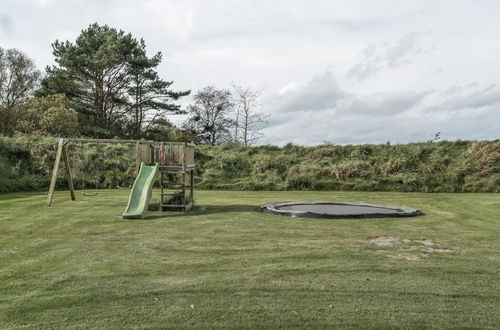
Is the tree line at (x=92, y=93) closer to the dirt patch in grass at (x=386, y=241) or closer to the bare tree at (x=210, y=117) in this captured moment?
the bare tree at (x=210, y=117)

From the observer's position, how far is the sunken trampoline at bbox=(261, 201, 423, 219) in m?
7.87

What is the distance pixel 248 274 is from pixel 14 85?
27850mm

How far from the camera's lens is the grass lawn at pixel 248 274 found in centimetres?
291

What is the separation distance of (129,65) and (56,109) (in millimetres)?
6957

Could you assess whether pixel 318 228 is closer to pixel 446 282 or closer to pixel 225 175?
pixel 446 282

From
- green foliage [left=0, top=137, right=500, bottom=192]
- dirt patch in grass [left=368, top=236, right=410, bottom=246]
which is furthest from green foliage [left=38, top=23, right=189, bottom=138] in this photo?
dirt patch in grass [left=368, top=236, right=410, bottom=246]

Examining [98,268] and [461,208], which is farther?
[461,208]

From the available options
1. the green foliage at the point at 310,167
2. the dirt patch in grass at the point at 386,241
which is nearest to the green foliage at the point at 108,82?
the green foliage at the point at 310,167

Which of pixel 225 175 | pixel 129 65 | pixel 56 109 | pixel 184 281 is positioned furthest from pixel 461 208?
pixel 129 65

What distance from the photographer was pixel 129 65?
90.8 feet

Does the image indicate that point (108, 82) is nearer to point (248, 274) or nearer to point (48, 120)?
point (48, 120)

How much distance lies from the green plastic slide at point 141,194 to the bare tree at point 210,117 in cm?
2476

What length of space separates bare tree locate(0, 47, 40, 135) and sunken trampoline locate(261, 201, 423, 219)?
71.3ft

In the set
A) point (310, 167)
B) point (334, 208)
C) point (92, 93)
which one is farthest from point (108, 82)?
point (334, 208)
